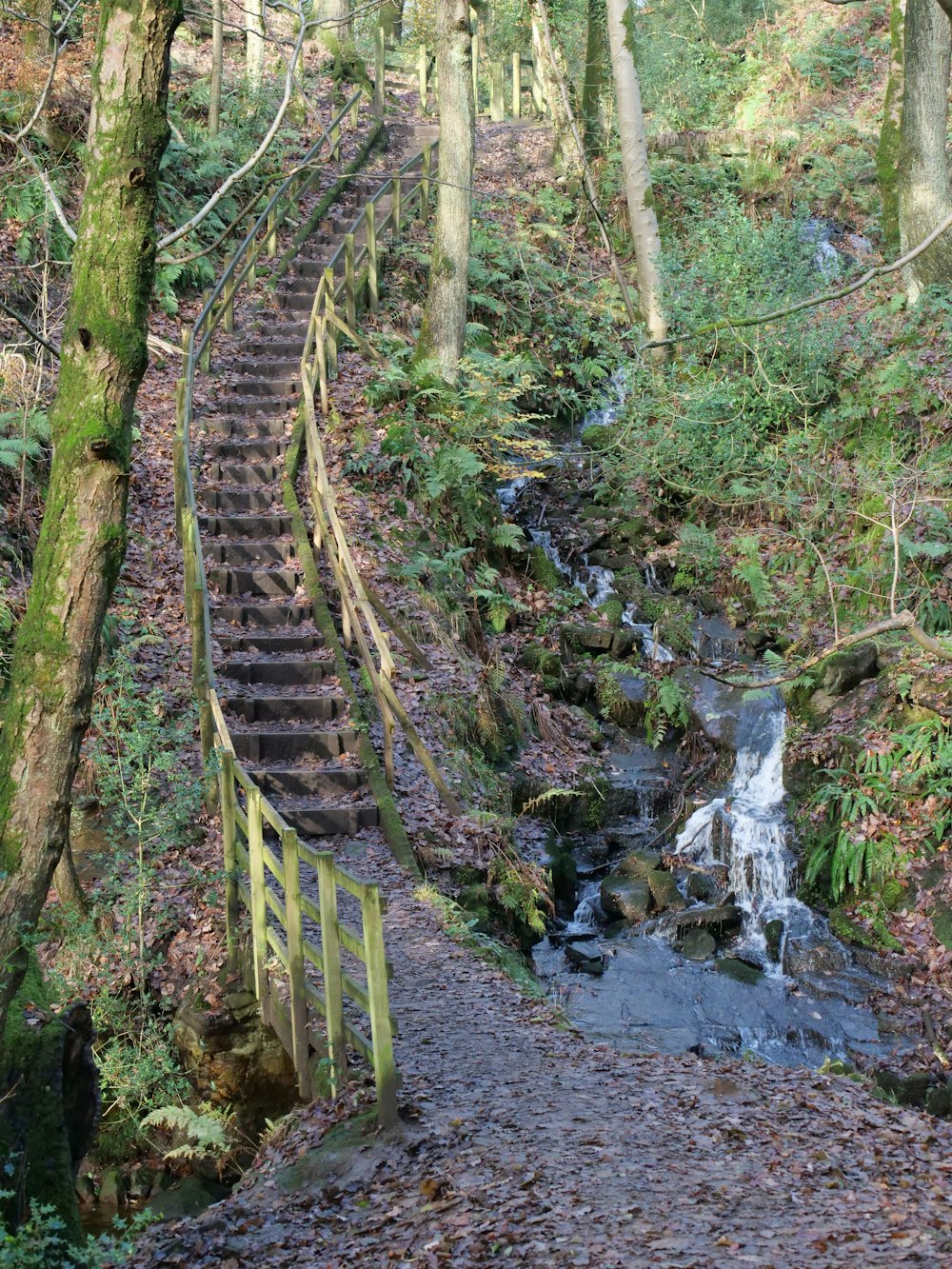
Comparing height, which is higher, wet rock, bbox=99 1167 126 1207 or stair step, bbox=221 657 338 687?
stair step, bbox=221 657 338 687

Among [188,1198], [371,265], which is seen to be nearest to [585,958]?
[188,1198]

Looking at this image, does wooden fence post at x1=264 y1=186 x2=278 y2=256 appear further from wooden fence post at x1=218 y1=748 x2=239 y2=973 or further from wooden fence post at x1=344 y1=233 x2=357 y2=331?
wooden fence post at x1=218 y1=748 x2=239 y2=973

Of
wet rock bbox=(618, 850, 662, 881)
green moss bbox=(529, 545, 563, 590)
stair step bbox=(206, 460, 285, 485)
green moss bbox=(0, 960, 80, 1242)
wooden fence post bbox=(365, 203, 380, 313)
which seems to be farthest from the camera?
wooden fence post bbox=(365, 203, 380, 313)

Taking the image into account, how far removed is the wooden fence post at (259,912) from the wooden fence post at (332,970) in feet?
4.12

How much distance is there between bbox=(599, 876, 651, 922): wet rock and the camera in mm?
10625

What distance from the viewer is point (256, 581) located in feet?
37.7

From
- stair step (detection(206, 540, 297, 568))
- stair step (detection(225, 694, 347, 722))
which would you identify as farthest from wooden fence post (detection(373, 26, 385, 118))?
stair step (detection(225, 694, 347, 722))

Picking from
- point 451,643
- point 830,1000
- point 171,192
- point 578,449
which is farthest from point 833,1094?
point 171,192

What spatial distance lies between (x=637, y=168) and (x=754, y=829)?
449 inches

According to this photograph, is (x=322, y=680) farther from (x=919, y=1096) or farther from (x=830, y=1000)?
(x=919, y=1096)

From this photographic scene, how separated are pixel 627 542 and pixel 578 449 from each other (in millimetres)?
2487

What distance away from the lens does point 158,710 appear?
378 inches

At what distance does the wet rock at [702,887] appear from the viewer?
1091 centimetres

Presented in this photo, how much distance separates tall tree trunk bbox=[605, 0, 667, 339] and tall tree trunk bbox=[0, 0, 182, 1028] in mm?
12886
